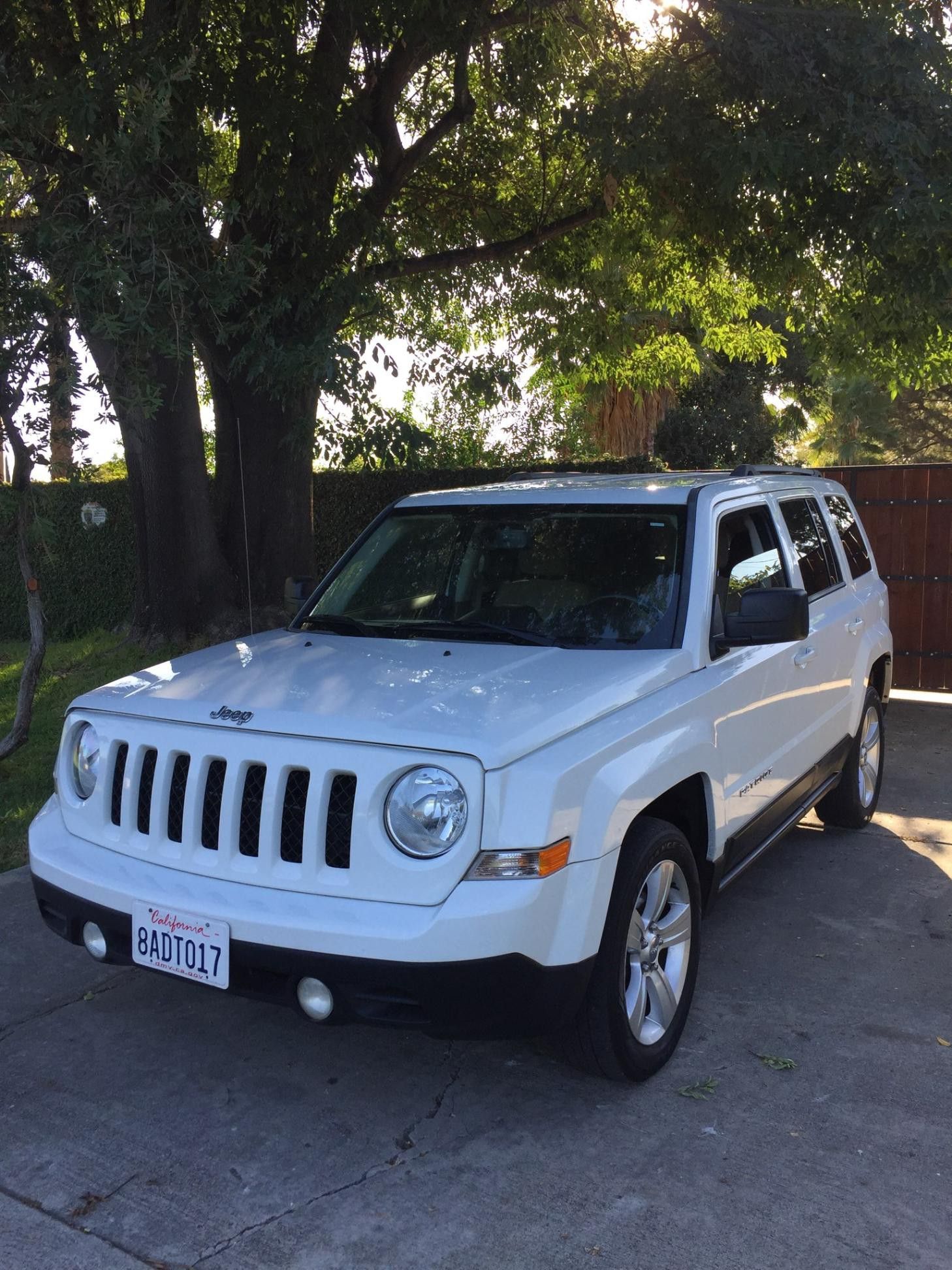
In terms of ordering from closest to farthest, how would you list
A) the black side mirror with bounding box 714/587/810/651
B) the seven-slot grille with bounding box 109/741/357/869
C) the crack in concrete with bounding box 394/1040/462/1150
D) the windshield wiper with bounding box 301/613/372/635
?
the seven-slot grille with bounding box 109/741/357/869, the crack in concrete with bounding box 394/1040/462/1150, the black side mirror with bounding box 714/587/810/651, the windshield wiper with bounding box 301/613/372/635

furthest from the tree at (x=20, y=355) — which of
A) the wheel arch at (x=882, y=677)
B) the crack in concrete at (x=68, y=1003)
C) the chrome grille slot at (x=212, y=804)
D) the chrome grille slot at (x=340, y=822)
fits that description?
the wheel arch at (x=882, y=677)

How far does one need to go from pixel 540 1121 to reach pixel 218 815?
132 cm

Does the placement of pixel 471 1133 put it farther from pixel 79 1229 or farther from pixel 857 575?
pixel 857 575

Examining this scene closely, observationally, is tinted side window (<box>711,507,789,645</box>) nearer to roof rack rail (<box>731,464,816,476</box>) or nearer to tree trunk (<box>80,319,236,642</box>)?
roof rack rail (<box>731,464,816,476</box>)

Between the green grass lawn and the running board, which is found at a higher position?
the running board

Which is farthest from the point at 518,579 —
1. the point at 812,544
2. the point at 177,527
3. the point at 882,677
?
the point at 177,527

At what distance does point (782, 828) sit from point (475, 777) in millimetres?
2342

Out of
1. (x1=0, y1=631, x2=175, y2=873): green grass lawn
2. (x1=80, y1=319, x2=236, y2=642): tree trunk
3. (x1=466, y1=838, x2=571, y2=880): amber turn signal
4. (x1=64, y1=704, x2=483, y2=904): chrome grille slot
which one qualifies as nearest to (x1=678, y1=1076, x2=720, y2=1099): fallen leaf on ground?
(x1=466, y1=838, x2=571, y2=880): amber turn signal

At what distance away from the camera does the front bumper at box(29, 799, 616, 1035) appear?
293 centimetres

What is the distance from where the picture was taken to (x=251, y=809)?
3326mm

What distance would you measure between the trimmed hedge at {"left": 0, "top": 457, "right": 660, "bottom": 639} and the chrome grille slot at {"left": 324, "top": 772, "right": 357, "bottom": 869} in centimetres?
873

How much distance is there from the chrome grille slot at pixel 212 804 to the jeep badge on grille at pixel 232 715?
12cm

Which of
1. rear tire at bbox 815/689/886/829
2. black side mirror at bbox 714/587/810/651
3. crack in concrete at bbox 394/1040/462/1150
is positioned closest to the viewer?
crack in concrete at bbox 394/1040/462/1150

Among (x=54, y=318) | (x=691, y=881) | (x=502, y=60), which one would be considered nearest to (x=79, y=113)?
(x=54, y=318)
